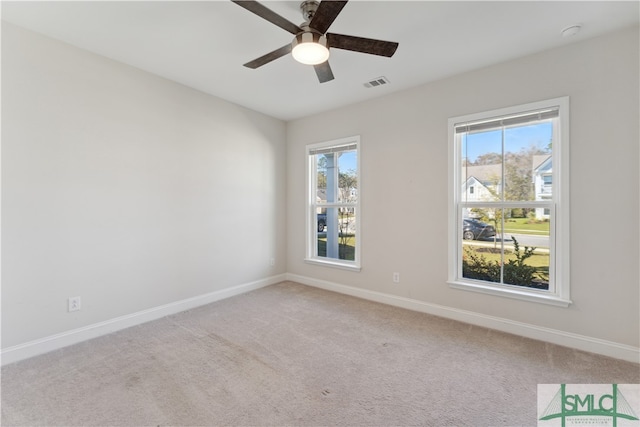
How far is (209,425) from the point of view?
1622 mm

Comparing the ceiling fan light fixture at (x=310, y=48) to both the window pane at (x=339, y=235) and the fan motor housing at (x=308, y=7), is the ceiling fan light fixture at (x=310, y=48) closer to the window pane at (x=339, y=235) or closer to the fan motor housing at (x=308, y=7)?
the fan motor housing at (x=308, y=7)

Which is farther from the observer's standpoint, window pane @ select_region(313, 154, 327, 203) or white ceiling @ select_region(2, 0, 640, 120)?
window pane @ select_region(313, 154, 327, 203)

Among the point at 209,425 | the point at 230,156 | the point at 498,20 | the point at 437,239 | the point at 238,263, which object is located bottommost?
the point at 209,425

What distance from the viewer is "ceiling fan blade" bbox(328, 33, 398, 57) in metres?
1.87

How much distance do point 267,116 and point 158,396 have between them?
12.2 ft

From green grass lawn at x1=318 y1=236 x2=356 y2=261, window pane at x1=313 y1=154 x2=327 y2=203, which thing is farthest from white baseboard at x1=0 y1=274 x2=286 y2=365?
window pane at x1=313 y1=154 x2=327 y2=203

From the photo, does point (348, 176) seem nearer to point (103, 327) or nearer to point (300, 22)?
point (300, 22)

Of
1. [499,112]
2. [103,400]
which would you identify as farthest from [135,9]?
[499,112]

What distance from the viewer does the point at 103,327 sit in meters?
2.72

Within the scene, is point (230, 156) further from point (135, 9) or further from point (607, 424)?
point (607, 424)

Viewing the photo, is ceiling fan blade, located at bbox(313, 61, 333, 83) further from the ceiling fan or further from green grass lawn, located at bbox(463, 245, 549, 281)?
green grass lawn, located at bbox(463, 245, 549, 281)

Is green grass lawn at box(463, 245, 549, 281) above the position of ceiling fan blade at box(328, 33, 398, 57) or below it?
below

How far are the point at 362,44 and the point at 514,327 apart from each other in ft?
9.41

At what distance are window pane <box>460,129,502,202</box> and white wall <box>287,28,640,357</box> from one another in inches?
9.0
